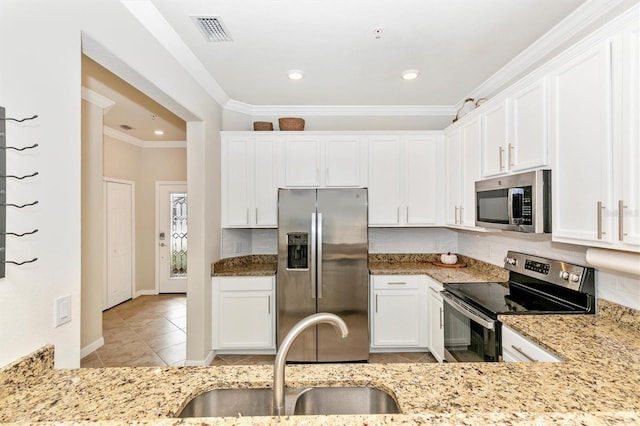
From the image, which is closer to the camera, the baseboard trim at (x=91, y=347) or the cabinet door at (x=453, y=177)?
the cabinet door at (x=453, y=177)

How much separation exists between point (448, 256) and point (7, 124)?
144 inches

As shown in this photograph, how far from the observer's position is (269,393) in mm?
1080

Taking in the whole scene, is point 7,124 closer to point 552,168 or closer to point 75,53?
point 75,53

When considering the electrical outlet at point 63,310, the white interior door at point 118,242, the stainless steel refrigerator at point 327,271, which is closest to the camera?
the electrical outlet at point 63,310

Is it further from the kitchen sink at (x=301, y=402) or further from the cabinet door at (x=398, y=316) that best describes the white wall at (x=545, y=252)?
the kitchen sink at (x=301, y=402)

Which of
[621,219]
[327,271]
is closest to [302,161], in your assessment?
[327,271]

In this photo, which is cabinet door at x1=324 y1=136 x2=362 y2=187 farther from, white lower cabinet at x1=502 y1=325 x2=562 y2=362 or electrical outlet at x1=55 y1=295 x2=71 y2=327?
electrical outlet at x1=55 y1=295 x2=71 y2=327

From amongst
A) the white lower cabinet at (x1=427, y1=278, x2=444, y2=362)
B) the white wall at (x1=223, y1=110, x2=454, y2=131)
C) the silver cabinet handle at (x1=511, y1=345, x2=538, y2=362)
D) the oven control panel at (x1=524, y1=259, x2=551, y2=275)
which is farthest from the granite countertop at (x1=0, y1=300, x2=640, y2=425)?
the white wall at (x1=223, y1=110, x2=454, y2=131)

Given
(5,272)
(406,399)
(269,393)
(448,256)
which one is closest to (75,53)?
(5,272)

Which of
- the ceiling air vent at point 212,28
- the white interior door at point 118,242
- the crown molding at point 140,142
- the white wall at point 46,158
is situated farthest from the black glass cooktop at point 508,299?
the crown molding at point 140,142

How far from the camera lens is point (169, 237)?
19.0ft

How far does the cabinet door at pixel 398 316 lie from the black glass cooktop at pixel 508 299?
0.64m

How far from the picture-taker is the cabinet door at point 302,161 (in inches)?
139

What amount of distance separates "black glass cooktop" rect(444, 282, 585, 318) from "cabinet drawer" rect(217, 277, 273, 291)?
173 centimetres
